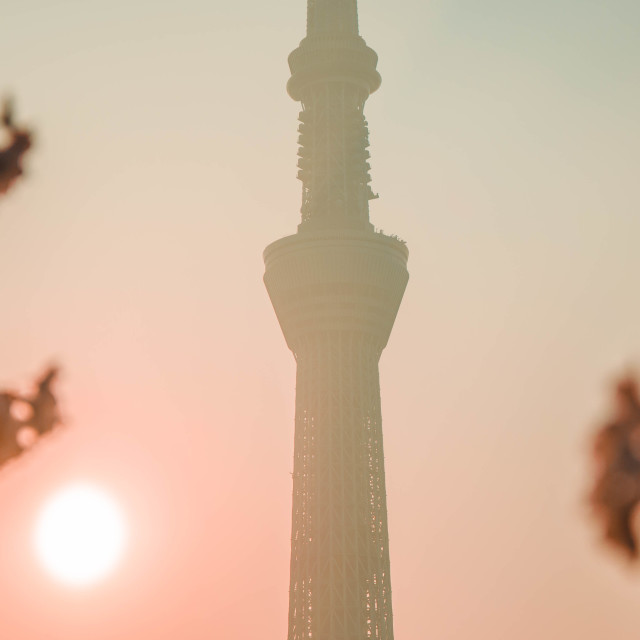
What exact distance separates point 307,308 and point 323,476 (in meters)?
24.7

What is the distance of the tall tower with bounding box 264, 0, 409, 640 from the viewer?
128250mm

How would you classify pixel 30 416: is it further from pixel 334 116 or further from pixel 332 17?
pixel 332 17

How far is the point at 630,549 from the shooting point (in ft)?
15.2

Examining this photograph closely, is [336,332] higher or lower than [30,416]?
higher

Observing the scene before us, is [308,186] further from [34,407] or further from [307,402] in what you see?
[34,407]

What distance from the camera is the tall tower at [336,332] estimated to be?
128 m

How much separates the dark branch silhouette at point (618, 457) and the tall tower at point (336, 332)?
12671 centimetres

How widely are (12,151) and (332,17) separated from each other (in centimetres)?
16392

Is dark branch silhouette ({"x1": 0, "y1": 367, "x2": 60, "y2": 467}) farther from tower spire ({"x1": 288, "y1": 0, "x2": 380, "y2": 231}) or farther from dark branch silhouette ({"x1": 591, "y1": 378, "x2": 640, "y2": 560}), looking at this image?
tower spire ({"x1": 288, "y1": 0, "x2": 380, "y2": 231})

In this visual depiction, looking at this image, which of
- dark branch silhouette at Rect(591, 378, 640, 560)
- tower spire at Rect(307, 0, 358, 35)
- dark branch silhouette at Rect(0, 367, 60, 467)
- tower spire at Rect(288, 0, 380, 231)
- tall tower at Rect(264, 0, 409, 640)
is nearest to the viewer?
dark branch silhouette at Rect(591, 378, 640, 560)

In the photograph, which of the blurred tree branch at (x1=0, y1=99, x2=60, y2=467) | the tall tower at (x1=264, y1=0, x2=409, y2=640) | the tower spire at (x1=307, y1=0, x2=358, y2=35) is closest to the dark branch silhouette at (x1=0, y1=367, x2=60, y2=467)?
the blurred tree branch at (x1=0, y1=99, x2=60, y2=467)

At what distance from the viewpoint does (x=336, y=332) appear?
140250mm

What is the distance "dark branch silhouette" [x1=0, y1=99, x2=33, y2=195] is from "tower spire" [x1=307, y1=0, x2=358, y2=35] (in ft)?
523

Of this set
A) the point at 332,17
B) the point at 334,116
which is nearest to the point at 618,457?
the point at 334,116
